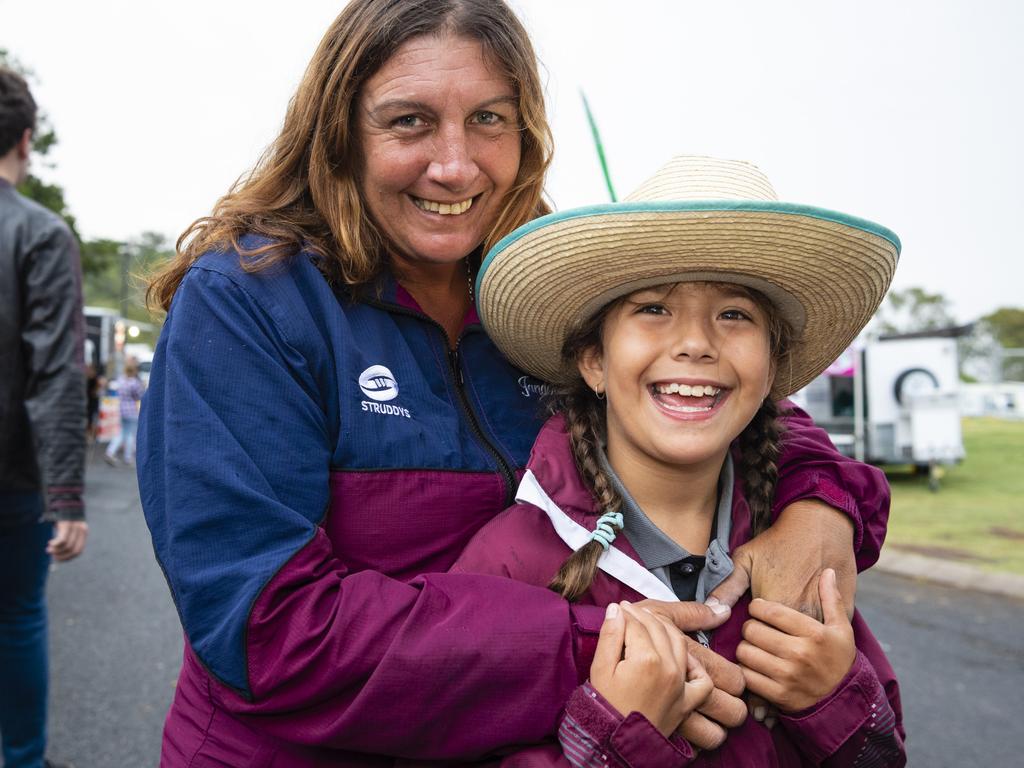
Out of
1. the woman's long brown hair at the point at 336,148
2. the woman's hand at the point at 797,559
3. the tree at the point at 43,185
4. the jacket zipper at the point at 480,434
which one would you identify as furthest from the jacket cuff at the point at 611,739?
the tree at the point at 43,185

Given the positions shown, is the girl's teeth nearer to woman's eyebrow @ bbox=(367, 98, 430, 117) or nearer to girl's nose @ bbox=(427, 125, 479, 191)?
girl's nose @ bbox=(427, 125, 479, 191)

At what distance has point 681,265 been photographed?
1.81m


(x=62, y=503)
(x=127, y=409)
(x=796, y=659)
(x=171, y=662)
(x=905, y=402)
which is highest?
(x=796, y=659)

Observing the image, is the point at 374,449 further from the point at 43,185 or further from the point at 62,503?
the point at 43,185

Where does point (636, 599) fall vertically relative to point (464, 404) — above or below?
below

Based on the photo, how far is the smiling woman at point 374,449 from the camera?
4.62 ft

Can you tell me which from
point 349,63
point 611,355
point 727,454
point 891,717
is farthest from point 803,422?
point 349,63

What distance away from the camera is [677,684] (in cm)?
147

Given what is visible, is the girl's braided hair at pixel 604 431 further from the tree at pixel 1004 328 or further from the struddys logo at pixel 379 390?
the tree at pixel 1004 328

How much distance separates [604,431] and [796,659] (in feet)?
2.29

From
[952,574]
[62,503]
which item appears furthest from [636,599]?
[952,574]

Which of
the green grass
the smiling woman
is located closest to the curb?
the green grass

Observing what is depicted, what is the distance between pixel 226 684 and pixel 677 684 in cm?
73

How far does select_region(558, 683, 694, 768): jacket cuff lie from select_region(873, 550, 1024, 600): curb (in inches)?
252
